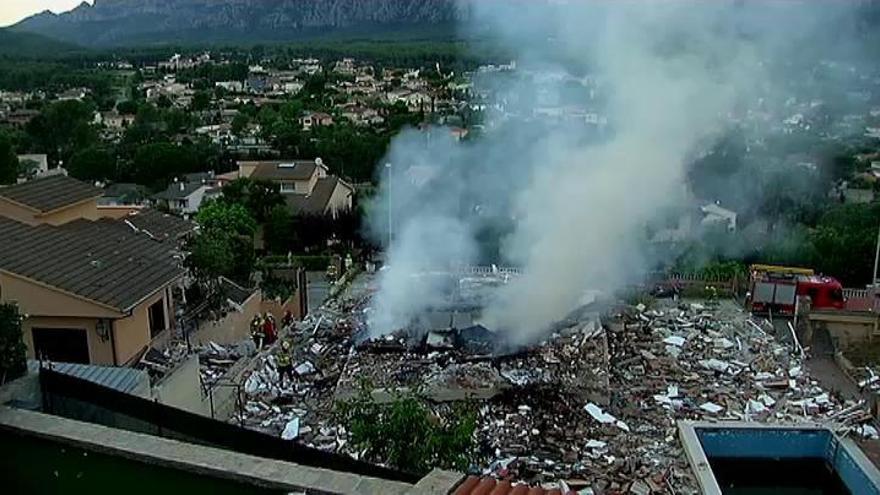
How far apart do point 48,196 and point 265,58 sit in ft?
288

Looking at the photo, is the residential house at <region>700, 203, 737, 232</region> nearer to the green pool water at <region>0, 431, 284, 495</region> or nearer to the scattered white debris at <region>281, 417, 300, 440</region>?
the scattered white debris at <region>281, 417, 300, 440</region>

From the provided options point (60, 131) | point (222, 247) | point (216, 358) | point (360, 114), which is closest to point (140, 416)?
point (216, 358)

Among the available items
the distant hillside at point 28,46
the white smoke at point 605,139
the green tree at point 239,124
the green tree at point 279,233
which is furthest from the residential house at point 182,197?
the distant hillside at point 28,46

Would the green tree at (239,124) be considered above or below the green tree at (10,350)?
below

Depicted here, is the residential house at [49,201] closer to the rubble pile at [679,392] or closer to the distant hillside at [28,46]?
the rubble pile at [679,392]

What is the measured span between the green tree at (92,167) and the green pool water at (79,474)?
33.1 m

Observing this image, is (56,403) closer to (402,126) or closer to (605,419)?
(605,419)

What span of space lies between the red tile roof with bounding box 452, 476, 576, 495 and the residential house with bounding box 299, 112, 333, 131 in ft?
140

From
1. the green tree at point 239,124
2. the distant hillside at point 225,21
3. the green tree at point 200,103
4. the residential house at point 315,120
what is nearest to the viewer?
the residential house at point 315,120

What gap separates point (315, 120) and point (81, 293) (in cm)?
4017

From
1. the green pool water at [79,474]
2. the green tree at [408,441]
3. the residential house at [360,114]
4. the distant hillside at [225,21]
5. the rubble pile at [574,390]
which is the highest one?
the distant hillside at [225,21]

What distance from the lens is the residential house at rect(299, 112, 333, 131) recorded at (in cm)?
4588

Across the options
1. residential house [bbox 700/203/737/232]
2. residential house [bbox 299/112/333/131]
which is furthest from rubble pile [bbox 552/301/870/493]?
residential house [bbox 299/112/333/131]

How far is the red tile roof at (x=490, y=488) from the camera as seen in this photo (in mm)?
2857
